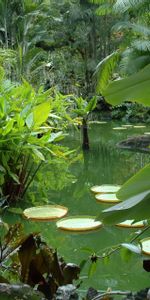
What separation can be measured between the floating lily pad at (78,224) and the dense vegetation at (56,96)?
0.38 m

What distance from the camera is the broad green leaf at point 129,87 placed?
19.1 inches

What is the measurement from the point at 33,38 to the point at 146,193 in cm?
1522

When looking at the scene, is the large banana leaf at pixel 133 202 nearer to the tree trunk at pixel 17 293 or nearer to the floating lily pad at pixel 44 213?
the tree trunk at pixel 17 293

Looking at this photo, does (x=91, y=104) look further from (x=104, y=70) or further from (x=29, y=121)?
(x=29, y=121)

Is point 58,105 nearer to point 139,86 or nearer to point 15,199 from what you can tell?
point 15,199

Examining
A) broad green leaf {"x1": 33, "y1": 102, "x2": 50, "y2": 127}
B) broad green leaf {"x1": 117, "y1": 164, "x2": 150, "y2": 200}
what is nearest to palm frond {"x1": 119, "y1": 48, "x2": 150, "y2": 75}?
broad green leaf {"x1": 33, "y1": 102, "x2": 50, "y2": 127}

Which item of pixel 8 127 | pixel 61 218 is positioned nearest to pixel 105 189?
pixel 61 218

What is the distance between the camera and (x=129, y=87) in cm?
48

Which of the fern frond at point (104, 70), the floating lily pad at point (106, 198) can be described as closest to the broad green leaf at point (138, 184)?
the floating lily pad at point (106, 198)

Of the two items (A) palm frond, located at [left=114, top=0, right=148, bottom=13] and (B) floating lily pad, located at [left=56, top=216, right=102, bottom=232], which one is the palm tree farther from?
(B) floating lily pad, located at [left=56, top=216, right=102, bottom=232]

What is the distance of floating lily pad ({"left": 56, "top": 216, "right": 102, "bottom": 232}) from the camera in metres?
2.79

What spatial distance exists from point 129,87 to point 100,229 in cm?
244

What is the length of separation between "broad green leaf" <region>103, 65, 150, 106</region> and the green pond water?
521 mm

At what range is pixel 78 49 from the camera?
1742cm
